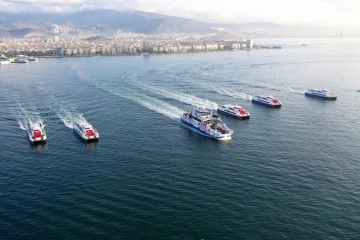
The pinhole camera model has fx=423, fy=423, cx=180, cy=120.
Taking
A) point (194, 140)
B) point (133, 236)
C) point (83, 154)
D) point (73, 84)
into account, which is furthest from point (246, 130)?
point (73, 84)

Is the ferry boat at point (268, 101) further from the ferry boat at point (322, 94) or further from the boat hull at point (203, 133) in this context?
the boat hull at point (203, 133)

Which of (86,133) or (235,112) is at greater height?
(235,112)

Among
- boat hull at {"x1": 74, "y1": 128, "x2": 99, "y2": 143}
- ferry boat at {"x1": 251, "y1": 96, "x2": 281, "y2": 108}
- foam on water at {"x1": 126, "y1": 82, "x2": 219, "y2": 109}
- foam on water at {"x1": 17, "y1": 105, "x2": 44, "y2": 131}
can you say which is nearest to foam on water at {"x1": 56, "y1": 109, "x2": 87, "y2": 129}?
foam on water at {"x1": 17, "y1": 105, "x2": 44, "y2": 131}

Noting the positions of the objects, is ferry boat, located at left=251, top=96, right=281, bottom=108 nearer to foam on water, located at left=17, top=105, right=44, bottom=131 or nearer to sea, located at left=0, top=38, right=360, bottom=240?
sea, located at left=0, top=38, right=360, bottom=240

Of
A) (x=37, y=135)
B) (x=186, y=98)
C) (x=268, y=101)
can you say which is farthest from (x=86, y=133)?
(x=268, y=101)

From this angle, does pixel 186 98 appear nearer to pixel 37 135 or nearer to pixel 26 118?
pixel 26 118

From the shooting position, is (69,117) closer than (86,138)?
No
